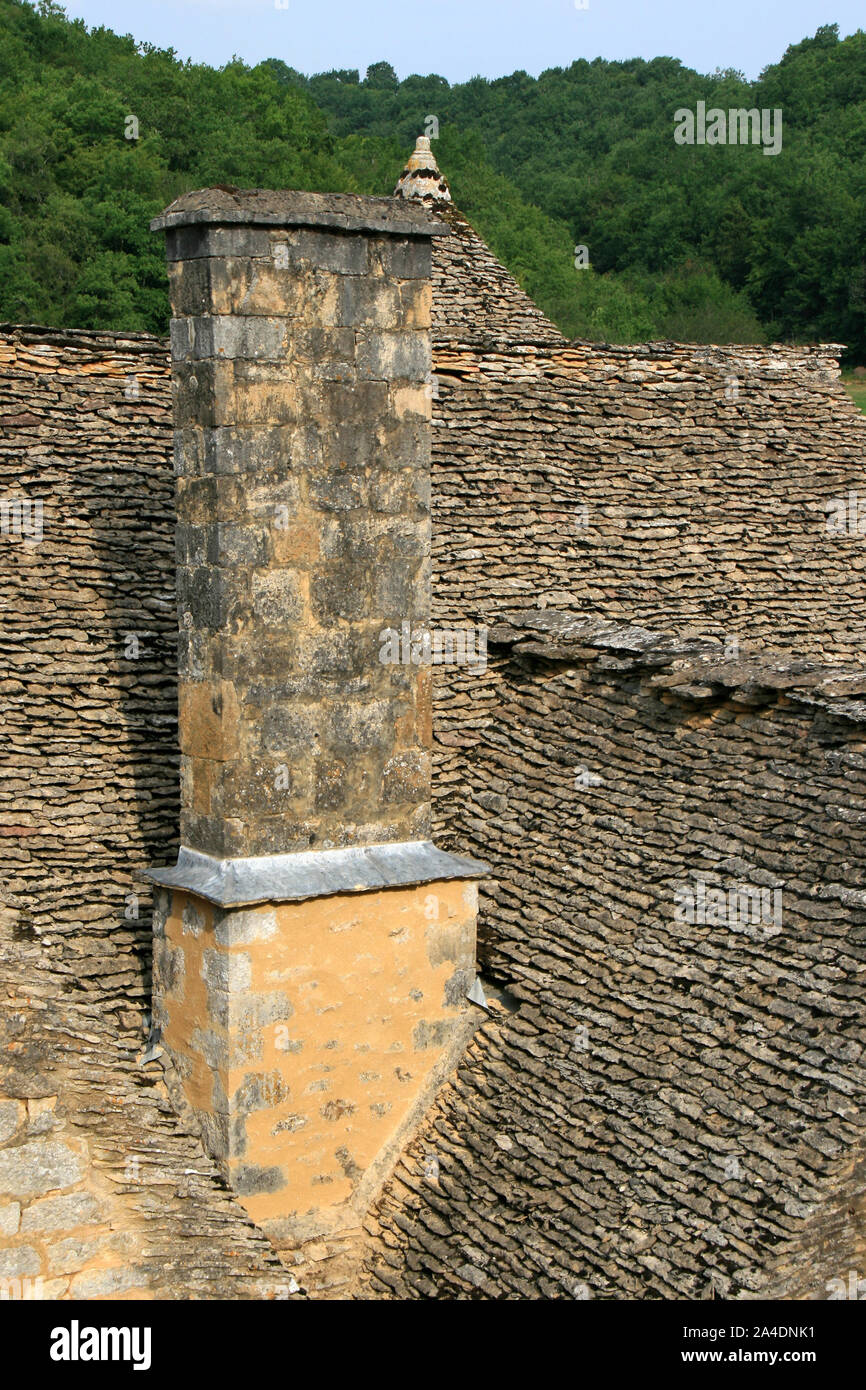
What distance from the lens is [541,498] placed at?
14961 mm

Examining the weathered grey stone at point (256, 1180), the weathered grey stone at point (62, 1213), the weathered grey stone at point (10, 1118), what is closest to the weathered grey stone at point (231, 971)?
the weathered grey stone at point (256, 1180)

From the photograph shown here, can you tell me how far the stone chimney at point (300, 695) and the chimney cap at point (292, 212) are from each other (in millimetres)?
21

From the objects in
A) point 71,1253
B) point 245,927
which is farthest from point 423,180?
point 71,1253

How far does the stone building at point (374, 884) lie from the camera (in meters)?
8.59

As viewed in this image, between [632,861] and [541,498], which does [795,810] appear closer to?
[632,861]

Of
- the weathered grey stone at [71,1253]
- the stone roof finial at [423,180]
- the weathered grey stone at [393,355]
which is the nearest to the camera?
the weathered grey stone at [71,1253]

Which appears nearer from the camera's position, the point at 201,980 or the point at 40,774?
the point at 201,980

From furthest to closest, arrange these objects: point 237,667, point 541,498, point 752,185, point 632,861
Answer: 1. point 752,185
2. point 541,498
3. point 632,861
4. point 237,667

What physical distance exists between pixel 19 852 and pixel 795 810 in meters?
5.19

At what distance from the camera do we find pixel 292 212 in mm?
9859

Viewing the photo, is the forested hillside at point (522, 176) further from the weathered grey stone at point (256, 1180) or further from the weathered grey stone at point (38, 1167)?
the weathered grey stone at point (38, 1167)

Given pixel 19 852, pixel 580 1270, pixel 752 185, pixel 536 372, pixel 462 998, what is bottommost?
pixel 580 1270

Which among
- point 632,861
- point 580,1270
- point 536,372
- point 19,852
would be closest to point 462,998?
point 632,861

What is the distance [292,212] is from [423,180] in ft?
34.1
